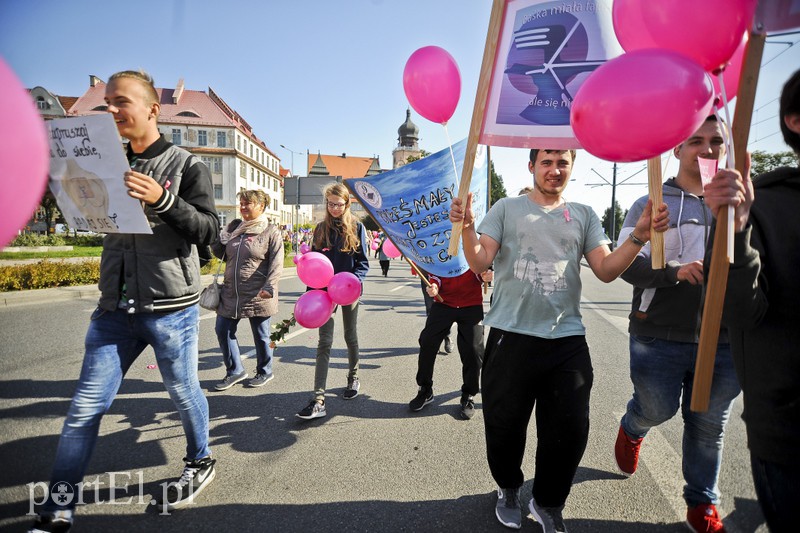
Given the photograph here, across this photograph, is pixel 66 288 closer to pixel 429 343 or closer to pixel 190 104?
pixel 429 343

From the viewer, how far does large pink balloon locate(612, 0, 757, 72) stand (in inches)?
50.8

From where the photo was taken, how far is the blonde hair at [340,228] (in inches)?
153

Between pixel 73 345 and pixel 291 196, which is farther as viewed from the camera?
pixel 291 196

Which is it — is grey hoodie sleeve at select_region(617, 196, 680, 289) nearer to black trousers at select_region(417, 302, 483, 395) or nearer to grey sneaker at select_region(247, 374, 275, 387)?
black trousers at select_region(417, 302, 483, 395)

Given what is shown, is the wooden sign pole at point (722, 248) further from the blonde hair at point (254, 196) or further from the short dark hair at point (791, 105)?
the blonde hair at point (254, 196)

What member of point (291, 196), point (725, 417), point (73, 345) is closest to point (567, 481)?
point (725, 417)

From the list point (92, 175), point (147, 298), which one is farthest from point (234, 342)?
point (92, 175)

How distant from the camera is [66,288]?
10.2 metres

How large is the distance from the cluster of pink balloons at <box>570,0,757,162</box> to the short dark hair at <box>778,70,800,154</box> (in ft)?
0.57

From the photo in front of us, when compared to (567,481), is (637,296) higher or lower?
higher

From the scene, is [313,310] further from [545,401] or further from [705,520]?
[705,520]

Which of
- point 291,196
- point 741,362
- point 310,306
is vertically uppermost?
point 291,196

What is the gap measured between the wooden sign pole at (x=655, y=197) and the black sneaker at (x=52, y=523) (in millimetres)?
2877

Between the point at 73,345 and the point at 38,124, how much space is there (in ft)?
19.4
